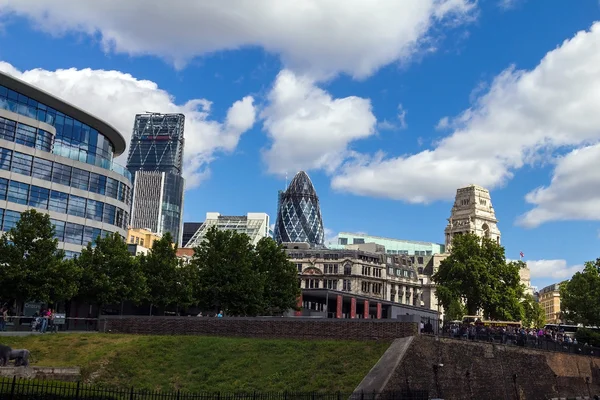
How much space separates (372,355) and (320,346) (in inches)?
148

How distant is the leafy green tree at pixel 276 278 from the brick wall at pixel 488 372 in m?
30.9

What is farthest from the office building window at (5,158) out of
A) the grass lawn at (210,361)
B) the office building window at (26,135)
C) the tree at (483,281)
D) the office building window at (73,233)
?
the tree at (483,281)

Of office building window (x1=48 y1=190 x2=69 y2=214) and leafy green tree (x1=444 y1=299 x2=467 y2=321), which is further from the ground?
office building window (x1=48 y1=190 x2=69 y2=214)

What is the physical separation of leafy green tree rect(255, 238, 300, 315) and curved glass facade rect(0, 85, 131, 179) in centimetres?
1988

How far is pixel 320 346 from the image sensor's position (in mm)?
38938

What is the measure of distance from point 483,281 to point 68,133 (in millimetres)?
62974

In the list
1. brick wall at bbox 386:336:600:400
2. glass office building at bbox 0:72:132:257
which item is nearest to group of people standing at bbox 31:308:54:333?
glass office building at bbox 0:72:132:257

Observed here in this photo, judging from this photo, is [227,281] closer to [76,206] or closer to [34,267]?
[34,267]

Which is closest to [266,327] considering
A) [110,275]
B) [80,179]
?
[110,275]

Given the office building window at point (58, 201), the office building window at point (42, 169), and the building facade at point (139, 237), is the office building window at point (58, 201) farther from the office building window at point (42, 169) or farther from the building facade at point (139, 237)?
the building facade at point (139, 237)

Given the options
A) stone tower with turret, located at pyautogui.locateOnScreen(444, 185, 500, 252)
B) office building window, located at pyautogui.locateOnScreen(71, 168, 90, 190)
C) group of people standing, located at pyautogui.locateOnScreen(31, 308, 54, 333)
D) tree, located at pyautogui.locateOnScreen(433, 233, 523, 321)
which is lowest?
group of people standing, located at pyautogui.locateOnScreen(31, 308, 54, 333)

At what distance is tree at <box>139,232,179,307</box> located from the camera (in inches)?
2351

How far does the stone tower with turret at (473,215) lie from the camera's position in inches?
7333

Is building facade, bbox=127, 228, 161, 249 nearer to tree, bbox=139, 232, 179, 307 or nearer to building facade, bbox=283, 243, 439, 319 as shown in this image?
building facade, bbox=283, 243, 439, 319
